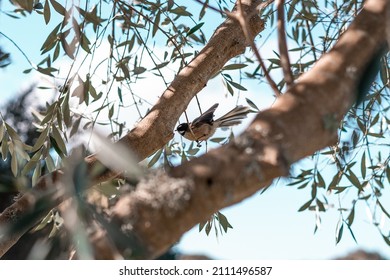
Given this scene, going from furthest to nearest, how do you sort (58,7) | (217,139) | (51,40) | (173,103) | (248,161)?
1. (217,139)
2. (51,40)
3. (58,7)
4. (173,103)
5. (248,161)

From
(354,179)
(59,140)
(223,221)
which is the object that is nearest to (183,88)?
(59,140)

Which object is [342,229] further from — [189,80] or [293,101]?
[293,101]

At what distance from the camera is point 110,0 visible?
265cm

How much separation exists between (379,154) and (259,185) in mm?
2140

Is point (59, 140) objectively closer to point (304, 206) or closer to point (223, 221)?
point (223, 221)

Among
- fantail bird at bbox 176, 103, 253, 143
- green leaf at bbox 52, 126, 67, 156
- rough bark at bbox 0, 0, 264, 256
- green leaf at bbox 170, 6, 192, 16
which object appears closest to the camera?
rough bark at bbox 0, 0, 264, 256

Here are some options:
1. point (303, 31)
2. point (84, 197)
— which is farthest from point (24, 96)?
point (84, 197)

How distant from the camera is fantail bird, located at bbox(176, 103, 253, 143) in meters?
2.00

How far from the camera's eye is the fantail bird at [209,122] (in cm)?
200

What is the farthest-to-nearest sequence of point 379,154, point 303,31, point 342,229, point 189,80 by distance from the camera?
1. point 303,31
2. point 379,154
3. point 342,229
4. point 189,80

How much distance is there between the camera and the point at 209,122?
1.99 m

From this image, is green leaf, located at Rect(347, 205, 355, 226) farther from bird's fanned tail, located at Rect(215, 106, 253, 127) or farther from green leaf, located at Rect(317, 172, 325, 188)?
bird's fanned tail, located at Rect(215, 106, 253, 127)

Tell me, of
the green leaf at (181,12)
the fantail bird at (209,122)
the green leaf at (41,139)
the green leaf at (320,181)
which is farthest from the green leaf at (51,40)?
the green leaf at (320,181)

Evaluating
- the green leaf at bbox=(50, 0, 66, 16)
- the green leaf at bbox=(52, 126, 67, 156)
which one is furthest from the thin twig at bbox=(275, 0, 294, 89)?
the green leaf at bbox=(52, 126, 67, 156)
